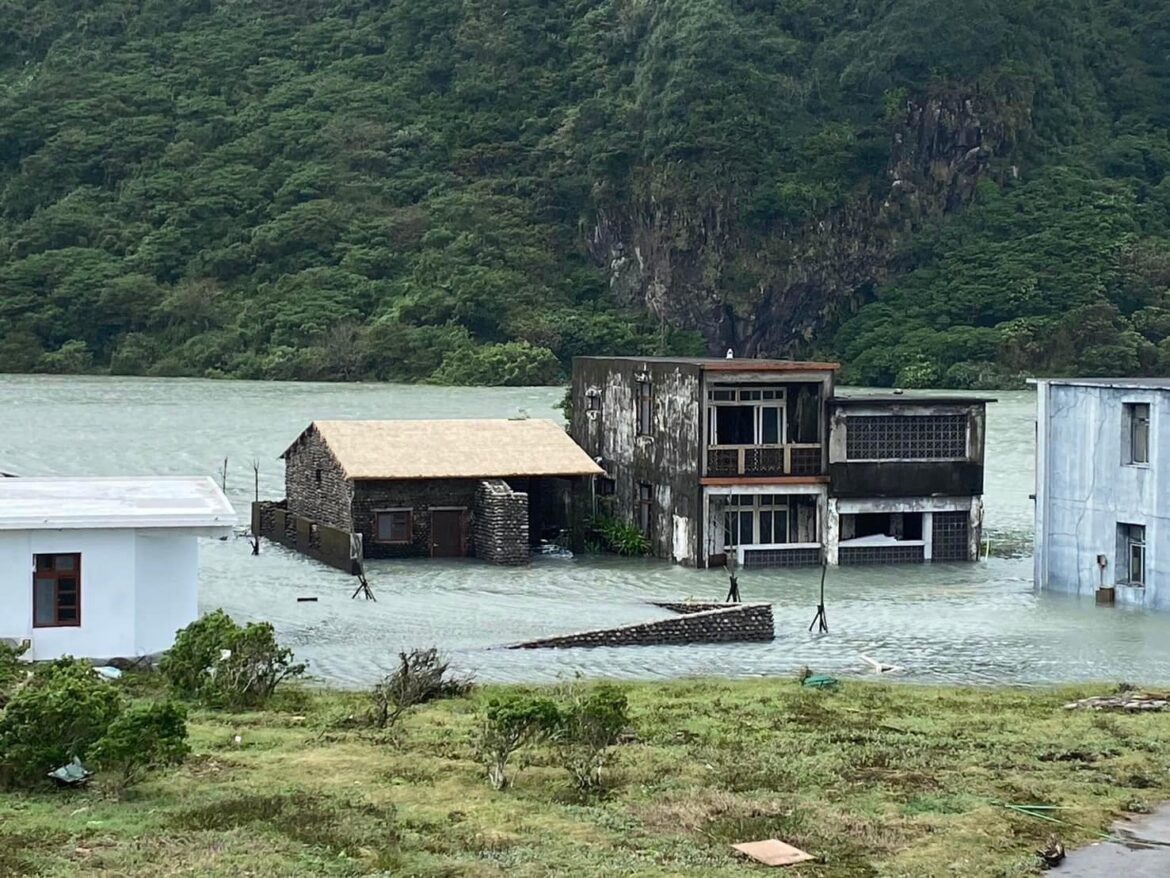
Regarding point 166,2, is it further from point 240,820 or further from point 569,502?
point 240,820

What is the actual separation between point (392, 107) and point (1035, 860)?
120m

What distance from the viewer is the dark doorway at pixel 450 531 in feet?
139

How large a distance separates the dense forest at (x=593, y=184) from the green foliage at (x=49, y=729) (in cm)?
8859

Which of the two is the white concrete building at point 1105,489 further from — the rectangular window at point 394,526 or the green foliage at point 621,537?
the rectangular window at point 394,526

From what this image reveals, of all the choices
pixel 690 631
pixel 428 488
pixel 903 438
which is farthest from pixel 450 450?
pixel 690 631

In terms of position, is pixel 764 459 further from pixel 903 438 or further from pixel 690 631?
pixel 690 631

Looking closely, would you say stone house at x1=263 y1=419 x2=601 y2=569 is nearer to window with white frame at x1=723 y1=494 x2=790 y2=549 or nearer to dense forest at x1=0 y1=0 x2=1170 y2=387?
window with white frame at x1=723 y1=494 x2=790 y2=549

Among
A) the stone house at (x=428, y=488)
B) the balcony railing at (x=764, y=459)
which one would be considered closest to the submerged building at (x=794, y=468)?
the balcony railing at (x=764, y=459)

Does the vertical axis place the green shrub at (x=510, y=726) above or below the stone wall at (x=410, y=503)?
below

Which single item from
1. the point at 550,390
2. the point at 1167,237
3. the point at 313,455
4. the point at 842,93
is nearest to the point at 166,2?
the point at 842,93

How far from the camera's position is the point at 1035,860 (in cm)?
1728

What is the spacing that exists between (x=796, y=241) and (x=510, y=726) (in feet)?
357

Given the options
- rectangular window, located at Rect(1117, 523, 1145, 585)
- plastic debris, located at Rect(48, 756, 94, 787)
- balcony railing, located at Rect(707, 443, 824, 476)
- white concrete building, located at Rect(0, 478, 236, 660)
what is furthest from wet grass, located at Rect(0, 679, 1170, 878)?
balcony railing, located at Rect(707, 443, 824, 476)

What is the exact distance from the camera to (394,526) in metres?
42.2
